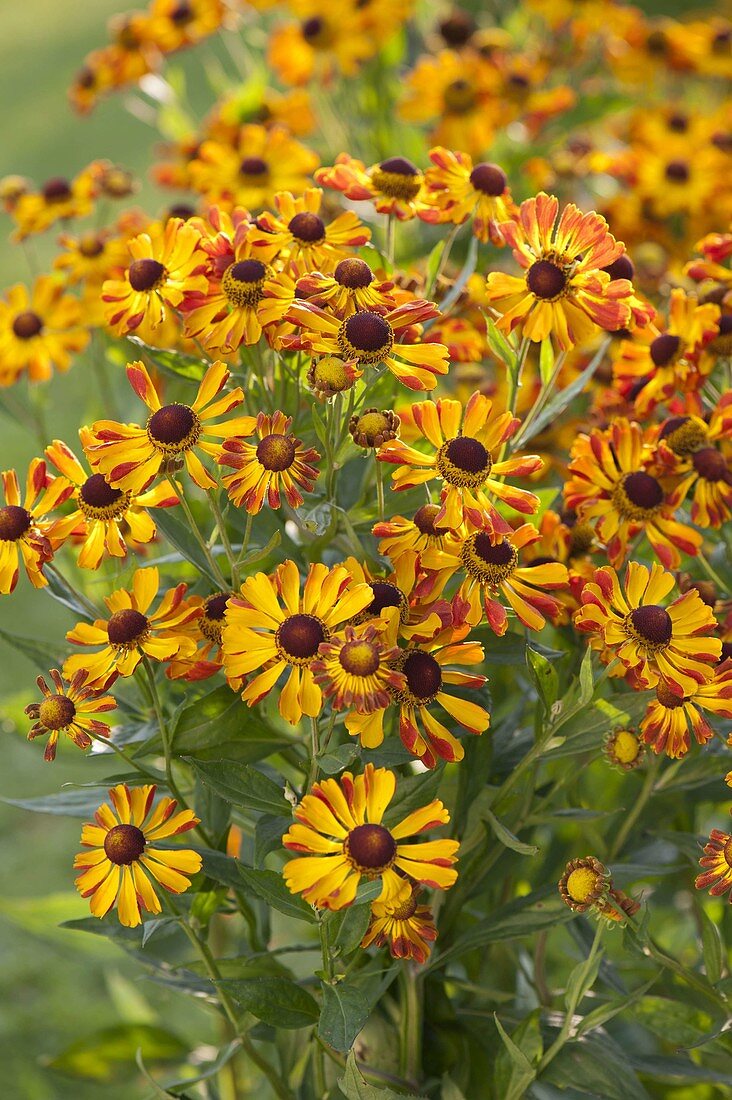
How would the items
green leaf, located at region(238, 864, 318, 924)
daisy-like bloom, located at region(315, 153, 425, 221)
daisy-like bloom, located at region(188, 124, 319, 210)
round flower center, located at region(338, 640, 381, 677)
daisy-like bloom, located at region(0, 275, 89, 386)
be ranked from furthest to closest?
daisy-like bloom, located at region(188, 124, 319, 210) < daisy-like bloom, located at region(0, 275, 89, 386) < daisy-like bloom, located at region(315, 153, 425, 221) < green leaf, located at region(238, 864, 318, 924) < round flower center, located at region(338, 640, 381, 677)

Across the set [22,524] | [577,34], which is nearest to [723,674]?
[22,524]

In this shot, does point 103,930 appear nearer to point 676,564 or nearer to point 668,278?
point 676,564

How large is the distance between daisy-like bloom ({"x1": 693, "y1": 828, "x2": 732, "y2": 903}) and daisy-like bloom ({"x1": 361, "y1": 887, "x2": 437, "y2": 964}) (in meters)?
0.14

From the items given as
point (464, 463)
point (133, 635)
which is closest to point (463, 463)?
point (464, 463)

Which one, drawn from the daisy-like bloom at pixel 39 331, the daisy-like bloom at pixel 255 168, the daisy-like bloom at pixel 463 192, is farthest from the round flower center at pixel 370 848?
the daisy-like bloom at pixel 255 168

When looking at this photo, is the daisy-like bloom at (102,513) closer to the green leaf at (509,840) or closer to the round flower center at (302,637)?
the round flower center at (302,637)

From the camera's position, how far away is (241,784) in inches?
26.9

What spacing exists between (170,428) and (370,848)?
241mm

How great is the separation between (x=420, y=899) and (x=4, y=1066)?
3.29 ft

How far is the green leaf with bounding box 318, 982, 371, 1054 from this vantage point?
62 cm

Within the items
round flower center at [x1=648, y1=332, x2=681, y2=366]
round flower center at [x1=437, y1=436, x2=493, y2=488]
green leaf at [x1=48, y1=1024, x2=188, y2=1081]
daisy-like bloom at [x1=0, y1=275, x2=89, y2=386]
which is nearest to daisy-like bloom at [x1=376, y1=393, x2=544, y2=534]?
round flower center at [x1=437, y1=436, x2=493, y2=488]

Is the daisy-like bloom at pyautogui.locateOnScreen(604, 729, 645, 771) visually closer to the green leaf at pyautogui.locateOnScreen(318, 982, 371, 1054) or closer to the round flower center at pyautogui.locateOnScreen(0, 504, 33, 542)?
the green leaf at pyautogui.locateOnScreen(318, 982, 371, 1054)

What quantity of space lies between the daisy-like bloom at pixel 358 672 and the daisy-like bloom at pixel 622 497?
0.23 m

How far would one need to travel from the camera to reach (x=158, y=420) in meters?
0.65
